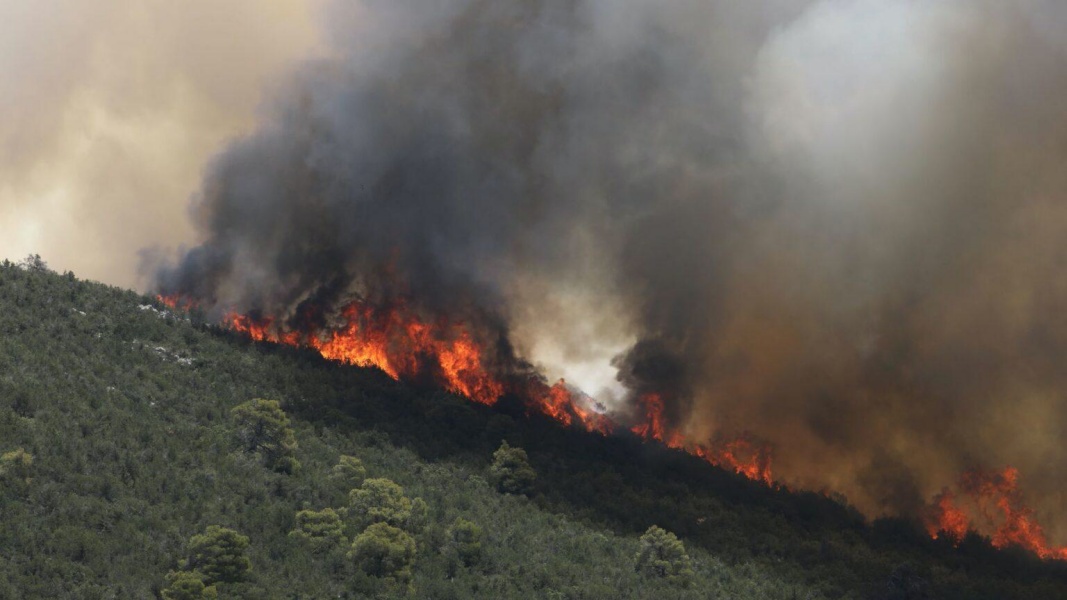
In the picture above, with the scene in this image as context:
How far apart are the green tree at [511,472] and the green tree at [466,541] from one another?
68.6 ft

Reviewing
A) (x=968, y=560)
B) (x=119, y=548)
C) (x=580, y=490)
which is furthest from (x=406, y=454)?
(x=968, y=560)

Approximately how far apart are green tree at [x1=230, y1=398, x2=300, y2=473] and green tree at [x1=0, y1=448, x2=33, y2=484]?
23499mm

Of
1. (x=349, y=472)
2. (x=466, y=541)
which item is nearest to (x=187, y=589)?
(x=466, y=541)

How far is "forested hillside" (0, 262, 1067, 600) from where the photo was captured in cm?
10906

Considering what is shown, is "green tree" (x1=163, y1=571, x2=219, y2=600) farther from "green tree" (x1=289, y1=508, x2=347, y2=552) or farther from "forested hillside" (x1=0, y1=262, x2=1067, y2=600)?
"green tree" (x1=289, y1=508, x2=347, y2=552)

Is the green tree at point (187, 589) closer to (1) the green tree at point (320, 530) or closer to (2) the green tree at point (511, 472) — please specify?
(1) the green tree at point (320, 530)

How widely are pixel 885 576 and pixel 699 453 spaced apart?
1712 inches

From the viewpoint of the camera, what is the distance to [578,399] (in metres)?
184

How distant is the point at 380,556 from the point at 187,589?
18238 mm

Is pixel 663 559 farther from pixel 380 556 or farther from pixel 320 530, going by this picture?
pixel 320 530

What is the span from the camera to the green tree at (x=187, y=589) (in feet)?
334

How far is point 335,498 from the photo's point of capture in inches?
4948

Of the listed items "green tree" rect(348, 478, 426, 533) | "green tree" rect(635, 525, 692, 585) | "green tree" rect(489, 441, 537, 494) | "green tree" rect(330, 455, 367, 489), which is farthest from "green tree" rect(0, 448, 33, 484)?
"green tree" rect(635, 525, 692, 585)

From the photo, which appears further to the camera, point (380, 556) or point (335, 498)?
point (335, 498)
